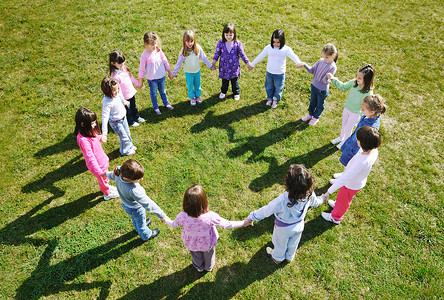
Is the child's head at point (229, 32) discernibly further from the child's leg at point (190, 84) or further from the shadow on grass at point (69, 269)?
the shadow on grass at point (69, 269)

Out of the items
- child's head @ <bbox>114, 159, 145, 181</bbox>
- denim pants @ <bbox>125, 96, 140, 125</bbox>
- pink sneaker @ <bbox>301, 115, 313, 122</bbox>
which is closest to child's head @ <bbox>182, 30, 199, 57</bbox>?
denim pants @ <bbox>125, 96, 140, 125</bbox>

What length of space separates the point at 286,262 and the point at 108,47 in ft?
27.2

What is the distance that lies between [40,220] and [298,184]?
497 cm

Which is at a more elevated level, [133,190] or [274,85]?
[274,85]

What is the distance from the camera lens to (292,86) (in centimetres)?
827

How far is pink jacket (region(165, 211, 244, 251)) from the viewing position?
3900 mm

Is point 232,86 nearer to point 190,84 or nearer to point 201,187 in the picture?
point 190,84

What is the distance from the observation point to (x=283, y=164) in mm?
6508

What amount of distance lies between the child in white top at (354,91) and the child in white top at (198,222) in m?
3.51

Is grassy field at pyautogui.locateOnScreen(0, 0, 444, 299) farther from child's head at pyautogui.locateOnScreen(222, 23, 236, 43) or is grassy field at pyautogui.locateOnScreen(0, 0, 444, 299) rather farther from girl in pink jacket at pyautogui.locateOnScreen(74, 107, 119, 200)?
child's head at pyautogui.locateOnScreen(222, 23, 236, 43)

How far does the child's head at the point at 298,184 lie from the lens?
3.82 m

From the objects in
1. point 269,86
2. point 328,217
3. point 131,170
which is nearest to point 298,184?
point 328,217

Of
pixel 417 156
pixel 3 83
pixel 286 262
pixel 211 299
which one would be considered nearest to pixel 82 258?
pixel 211 299

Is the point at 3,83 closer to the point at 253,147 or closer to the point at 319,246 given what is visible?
the point at 253,147
